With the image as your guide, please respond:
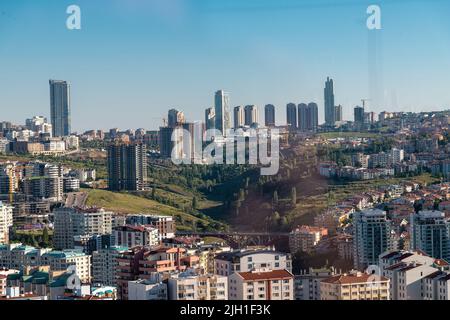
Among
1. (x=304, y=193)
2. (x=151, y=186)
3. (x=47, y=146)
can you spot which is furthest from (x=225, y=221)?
(x=47, y=146)

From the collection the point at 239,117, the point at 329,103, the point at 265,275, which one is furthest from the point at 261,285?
the point at 239,117

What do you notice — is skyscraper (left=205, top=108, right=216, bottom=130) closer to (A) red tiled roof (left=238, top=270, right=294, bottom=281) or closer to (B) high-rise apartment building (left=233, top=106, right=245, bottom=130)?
(B) high-rise apartment building (left=233, top=106, right=245, bottom=130)

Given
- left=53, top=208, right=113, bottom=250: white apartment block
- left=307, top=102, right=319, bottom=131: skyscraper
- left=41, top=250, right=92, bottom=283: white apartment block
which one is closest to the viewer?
left=41, top=250, right=92, bottom=283: white apartment block

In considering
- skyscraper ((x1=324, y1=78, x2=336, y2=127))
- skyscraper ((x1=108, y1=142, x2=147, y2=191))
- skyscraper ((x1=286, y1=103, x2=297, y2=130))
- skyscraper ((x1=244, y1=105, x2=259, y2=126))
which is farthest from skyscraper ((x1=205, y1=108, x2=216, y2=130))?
skyscraper ((x1=108, y1=142, x2=147, y2=191))

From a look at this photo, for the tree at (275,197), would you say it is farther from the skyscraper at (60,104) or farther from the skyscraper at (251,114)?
the skyscraper at (60,104)
